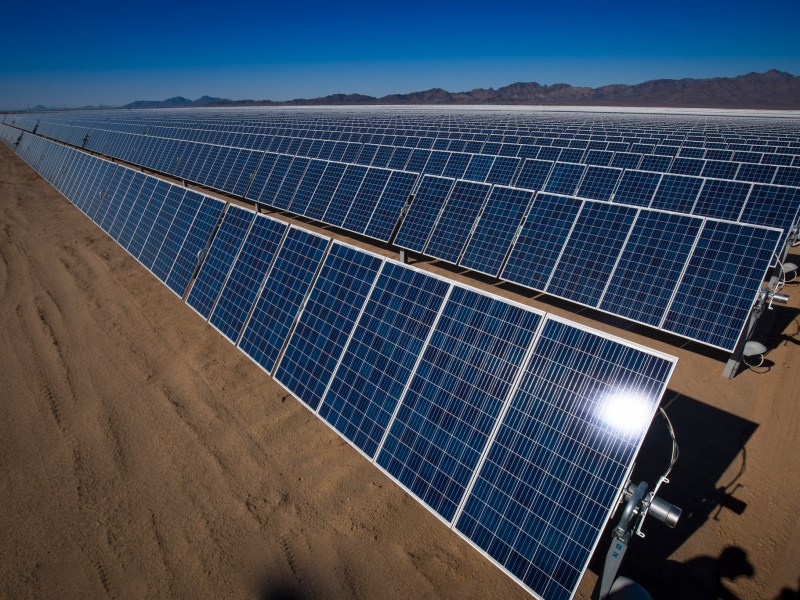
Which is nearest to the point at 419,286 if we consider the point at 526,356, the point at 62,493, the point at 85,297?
the point at 526,356

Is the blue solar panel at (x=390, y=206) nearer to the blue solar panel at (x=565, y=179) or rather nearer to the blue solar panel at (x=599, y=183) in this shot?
the blue solar panel at (x=565, y=179)

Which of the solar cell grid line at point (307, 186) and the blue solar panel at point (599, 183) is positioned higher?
the blue solar panel at point (599, 183)

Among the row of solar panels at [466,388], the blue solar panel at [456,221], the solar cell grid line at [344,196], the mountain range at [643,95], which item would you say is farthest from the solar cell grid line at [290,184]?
the mountain range at [643,95]

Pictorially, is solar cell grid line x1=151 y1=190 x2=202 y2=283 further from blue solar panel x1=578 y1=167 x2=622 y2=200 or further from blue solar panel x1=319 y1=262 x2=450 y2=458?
blue solar panel x1=578 y1=167 x2=622 y2=200

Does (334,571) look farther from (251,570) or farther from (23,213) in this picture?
(23,213)

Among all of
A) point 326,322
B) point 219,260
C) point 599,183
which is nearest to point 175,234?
point 219,260

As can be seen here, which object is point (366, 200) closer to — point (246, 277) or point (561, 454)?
point (246, 277)

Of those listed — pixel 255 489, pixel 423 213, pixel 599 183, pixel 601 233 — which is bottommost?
pixel 255 489
